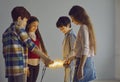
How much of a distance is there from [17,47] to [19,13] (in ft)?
0.96

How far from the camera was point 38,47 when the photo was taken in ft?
6.78

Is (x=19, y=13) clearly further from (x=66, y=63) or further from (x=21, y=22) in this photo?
(x=66, y=63)

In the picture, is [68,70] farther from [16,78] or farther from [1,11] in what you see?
[1,11]

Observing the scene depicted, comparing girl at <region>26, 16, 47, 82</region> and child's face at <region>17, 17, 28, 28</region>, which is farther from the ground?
child's face at <region>17, 17, 28, 28</region>

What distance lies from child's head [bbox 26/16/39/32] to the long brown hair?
32 centimetres

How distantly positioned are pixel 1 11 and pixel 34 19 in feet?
0.95

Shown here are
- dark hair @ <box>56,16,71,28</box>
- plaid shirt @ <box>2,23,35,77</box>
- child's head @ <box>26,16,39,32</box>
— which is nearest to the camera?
plaid shirt @ <box>2,23,35,77</box>

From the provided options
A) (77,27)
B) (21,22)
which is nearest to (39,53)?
(21,22)

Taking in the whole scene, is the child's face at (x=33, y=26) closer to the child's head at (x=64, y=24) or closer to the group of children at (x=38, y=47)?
the group of children at (x=38, y=47)

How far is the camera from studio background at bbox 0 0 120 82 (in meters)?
2.08

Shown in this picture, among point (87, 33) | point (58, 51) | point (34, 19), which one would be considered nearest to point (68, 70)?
point (58, 51)

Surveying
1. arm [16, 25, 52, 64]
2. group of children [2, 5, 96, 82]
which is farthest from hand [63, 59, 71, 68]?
arm [16, 25, 52, 64]

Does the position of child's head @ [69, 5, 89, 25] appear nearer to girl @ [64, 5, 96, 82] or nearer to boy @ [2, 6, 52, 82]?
girl @ [64, 5, 96, 82]

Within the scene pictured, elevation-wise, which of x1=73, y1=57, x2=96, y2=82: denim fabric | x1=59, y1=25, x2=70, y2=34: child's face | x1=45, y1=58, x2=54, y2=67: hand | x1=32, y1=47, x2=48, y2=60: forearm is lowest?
x1=73, y1=57, x2=96, y2=82: denim fabric
